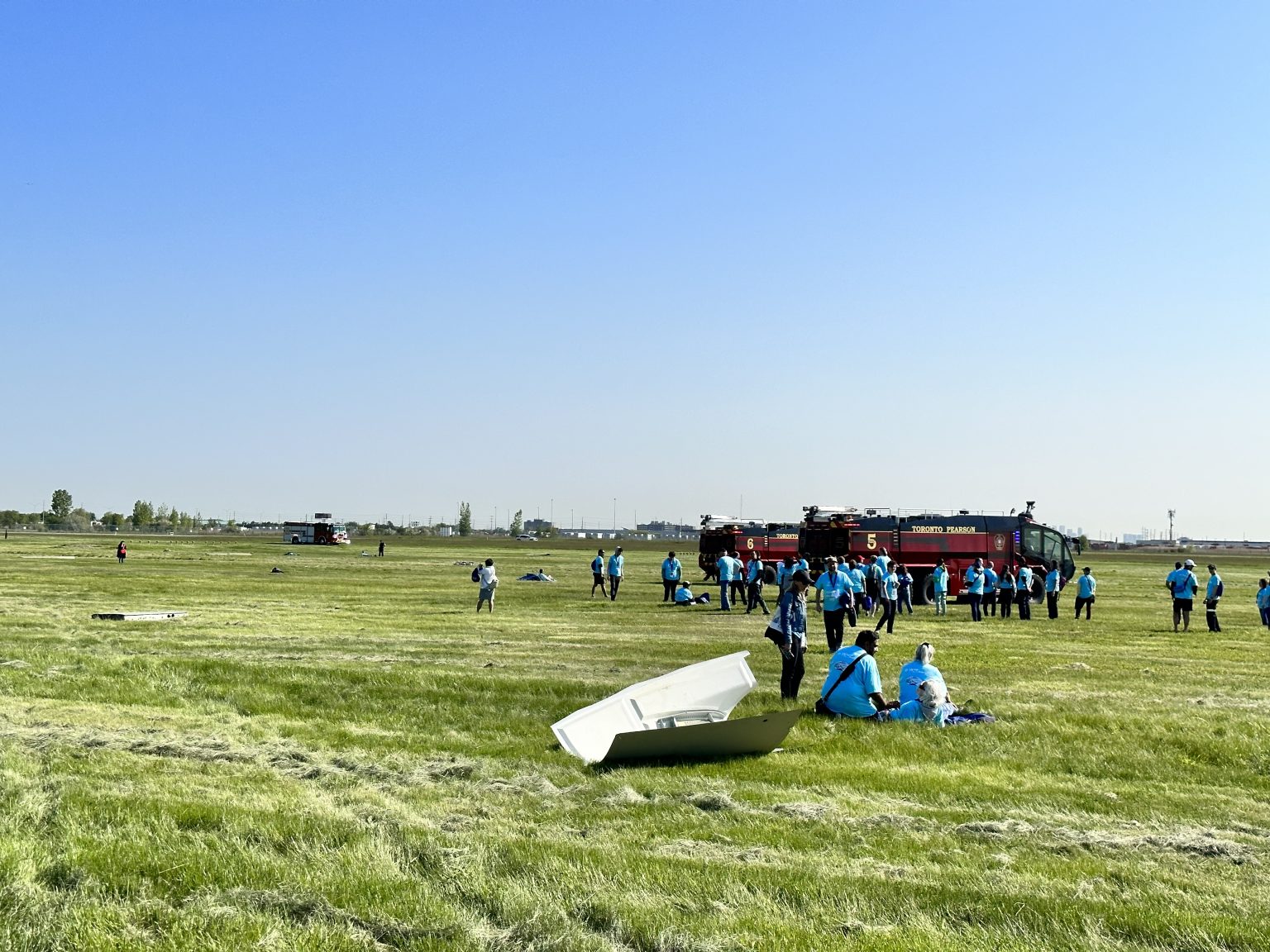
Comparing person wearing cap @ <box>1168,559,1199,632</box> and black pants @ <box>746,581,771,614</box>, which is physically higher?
person wearing cap @ <box>1168,559,1199,632</box>

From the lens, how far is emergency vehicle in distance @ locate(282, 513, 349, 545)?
112250 mm

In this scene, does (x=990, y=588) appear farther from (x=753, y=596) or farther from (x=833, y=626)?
(x=833, y=626)

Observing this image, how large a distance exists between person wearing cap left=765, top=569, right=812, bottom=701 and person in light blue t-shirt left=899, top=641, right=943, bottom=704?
1615 millimetres

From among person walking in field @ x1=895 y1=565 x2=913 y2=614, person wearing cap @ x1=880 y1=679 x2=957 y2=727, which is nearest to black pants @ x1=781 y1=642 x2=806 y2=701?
person wearing cap @ x1=880 y1=679 x2=957 y2=727

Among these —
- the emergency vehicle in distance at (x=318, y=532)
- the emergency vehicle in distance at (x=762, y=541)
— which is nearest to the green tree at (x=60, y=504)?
the emergency vehicle in distance at (x=318, y=532)

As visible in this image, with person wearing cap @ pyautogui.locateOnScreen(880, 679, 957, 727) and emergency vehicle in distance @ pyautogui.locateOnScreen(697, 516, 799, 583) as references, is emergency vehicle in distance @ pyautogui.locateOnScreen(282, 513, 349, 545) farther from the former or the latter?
person wearing cap @ pyautogui.locateOnScreen(880, 679, 957, 727)

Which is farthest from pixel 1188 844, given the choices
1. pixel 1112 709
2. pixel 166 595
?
pixel 166 595

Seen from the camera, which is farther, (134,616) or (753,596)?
(753,596)

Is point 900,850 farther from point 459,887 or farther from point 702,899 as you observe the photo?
point 459,887

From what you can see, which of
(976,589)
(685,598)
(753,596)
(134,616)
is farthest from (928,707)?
(685,598)

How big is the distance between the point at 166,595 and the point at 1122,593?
3624 centimetres

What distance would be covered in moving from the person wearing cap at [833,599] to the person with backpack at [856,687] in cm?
663

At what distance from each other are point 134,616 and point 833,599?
15399 mm

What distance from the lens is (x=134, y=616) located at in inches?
988
